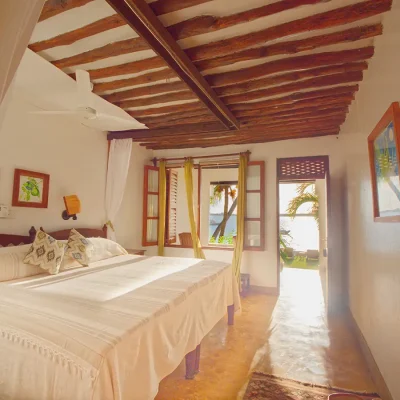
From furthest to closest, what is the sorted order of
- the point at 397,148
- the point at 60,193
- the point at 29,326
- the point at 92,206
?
the point at 92,206
the point at 60,193
the point at 397,148
the point at 29,326

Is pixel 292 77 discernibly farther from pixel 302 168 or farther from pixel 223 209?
pixel 223 209

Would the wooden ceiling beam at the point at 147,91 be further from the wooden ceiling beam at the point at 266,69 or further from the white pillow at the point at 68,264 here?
the white pillow at the point at 68,264

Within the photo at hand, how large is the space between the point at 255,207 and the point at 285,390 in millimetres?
3018

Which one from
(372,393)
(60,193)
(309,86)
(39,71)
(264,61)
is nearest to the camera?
(372,393)

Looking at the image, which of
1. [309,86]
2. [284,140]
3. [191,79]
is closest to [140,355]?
[191,79]

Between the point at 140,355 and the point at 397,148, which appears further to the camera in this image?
the point at 397,148

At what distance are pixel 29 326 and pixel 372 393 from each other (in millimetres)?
2307

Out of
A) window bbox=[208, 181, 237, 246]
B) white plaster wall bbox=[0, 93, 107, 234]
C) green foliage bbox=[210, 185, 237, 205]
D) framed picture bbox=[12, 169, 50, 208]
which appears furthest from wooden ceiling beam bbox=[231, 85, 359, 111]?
green foliage bbox=[210, 185, 237, 205]

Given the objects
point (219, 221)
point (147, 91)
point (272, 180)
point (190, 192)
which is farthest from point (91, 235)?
point (219, 221)

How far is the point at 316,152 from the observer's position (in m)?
4.34

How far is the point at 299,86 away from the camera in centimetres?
265

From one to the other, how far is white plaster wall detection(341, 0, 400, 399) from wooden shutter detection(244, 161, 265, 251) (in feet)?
4.99

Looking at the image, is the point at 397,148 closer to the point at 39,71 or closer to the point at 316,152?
the point at 39,71

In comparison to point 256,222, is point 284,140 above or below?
above
